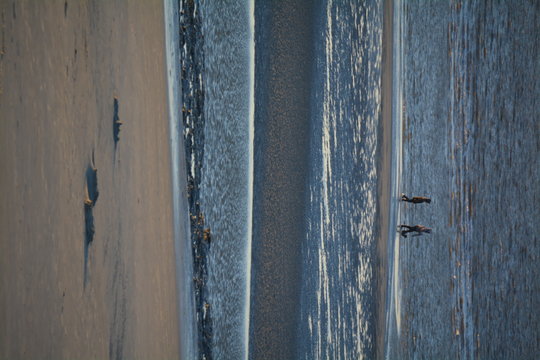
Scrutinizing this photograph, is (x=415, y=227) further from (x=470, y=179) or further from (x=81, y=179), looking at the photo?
(x=81, y=179)

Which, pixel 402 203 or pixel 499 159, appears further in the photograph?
pixel 499 159

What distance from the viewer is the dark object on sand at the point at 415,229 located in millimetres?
1424

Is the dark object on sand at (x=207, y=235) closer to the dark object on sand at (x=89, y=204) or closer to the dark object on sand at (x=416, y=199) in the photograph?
the dark object on sand at (x=89, y=204)

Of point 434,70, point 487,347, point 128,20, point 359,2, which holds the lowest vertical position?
point 487,347

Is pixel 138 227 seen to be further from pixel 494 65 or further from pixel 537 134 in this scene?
pixel 537 134

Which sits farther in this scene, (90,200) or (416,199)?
(416,199)

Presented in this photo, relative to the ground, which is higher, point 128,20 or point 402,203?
point 128,20

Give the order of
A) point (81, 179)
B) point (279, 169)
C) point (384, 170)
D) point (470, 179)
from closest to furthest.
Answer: point (81, 179) → point (279, 169) → point (384, 170) → point (470, 179)

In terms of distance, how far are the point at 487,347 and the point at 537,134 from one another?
808 millimetres

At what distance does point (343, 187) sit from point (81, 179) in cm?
79

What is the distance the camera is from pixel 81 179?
1.53ft

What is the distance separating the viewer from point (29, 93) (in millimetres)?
389

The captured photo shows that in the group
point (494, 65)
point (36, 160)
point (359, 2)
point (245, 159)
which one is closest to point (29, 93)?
point (36, 160)

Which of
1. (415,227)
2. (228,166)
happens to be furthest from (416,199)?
(228,166)
